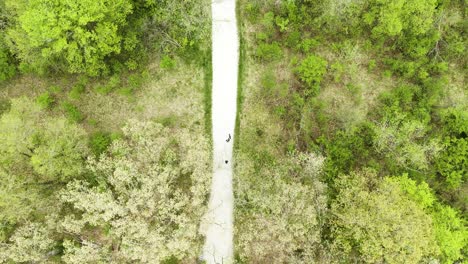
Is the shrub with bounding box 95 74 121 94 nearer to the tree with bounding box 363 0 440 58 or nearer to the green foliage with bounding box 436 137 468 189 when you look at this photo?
the tree with bounding box 363 0 440 58

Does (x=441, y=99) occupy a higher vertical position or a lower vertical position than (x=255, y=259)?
higher

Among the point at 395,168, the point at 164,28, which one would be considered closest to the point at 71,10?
the point at 164,28

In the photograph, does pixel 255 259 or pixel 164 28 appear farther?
pixel 164 28

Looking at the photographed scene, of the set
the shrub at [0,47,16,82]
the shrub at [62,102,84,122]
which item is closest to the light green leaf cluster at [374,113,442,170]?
the shrub at [62,102,84,122]

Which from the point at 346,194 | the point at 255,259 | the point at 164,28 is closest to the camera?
the point at 346,194

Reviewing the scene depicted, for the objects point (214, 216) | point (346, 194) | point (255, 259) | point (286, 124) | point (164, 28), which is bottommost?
point (255, 259)

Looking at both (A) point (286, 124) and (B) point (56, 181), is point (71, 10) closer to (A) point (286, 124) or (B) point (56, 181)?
(B) point (56, 181)

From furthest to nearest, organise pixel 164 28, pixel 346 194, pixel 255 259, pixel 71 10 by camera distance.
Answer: pixel 164 28, pixel 255 259, pixel 346 194, pixel 71 10
